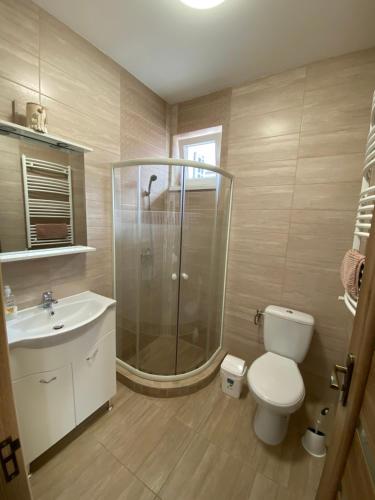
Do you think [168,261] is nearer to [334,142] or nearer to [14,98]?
[14,98]

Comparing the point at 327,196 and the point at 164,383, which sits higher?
the point at 327,196

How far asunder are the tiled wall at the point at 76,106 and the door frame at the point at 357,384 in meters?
1.67

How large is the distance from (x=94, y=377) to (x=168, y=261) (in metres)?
1.03

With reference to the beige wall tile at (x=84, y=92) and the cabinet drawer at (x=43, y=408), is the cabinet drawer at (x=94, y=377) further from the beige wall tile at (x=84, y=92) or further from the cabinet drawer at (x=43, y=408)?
the beige wall tile at (x=84, y=92)

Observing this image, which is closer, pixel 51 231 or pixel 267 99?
pixel 51 231

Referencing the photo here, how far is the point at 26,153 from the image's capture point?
4.31ft

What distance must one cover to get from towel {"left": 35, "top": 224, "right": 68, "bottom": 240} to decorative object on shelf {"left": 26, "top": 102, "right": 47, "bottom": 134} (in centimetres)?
58

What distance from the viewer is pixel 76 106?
5.03ft

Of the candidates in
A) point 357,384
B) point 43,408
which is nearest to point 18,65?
point 43,408

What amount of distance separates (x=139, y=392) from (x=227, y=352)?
0.94 m

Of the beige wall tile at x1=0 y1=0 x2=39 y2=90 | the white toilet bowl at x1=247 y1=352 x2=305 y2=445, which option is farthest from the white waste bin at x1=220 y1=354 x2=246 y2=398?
the beige wall tile at x1=0 y1=0 x2=39 y2=90

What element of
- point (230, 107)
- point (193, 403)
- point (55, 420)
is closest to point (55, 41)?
point (230, 107)

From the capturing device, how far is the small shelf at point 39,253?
47.3 inches

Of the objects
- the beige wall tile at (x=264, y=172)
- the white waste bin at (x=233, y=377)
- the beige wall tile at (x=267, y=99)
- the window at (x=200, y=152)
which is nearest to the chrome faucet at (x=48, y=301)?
the window at (x=200, y=152)
